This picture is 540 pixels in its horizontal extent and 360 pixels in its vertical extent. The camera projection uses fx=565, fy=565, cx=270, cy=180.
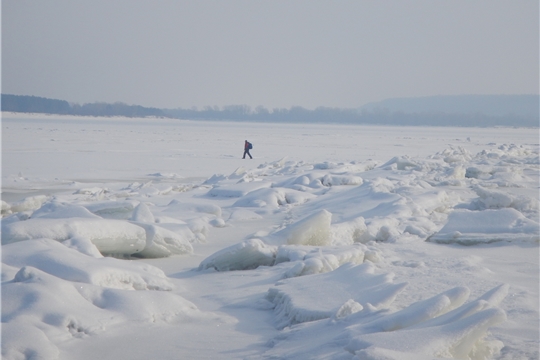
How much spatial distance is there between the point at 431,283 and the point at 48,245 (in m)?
2.80

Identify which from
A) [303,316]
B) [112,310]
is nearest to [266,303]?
[303,316]

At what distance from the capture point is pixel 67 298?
3.22 meters

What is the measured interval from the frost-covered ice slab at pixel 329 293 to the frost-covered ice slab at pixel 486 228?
6.51 ft

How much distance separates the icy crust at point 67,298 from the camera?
9.36ft

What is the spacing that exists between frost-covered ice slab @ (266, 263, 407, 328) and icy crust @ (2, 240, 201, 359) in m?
0.58

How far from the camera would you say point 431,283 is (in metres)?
4.07

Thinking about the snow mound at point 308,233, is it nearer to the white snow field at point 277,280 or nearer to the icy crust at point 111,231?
the white snow field at point 277,280

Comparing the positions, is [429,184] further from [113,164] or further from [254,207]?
[113,164]

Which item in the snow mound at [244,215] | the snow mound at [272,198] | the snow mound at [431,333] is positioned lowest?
the snow mound at [244,215]

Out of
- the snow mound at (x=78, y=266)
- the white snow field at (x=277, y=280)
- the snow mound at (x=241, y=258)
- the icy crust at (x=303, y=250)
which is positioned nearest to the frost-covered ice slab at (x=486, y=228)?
the white snow field at (x=277, y=280)

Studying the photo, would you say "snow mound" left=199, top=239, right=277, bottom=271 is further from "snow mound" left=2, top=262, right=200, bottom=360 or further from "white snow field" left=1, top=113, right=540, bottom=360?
"snow mound" left=2, top=262, right=200, bottom=360

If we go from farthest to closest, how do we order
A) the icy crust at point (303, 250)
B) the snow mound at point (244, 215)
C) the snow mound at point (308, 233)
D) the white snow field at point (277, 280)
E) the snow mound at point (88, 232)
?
the snow mound at point (244, 215), the snow mound at point (308, 233), the snow mound at point (88, 232), the icy crust at point (303, 250), the white snow field at point (277, 280)

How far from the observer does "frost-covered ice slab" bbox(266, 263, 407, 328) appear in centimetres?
334

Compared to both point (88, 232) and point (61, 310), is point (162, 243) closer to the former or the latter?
point (88, 232)
